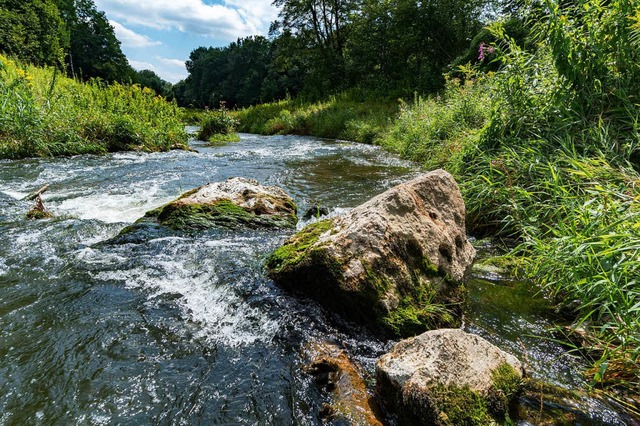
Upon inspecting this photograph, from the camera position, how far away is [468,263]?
3.36 meters

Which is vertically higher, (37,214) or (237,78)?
(237,78)

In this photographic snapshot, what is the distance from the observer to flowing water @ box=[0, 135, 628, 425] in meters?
1.97

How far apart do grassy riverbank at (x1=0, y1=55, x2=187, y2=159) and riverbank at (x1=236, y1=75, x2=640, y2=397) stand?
9272 mm

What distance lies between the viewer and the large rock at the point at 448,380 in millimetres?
1723

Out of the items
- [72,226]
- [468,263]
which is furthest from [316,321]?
[72,226]

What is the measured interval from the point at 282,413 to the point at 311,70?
30.9m

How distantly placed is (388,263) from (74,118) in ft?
35.8

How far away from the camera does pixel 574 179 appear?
3.54m

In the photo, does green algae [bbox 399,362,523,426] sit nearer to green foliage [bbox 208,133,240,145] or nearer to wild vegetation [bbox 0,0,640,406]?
wild vegetation [bbox 0,0,640,406]

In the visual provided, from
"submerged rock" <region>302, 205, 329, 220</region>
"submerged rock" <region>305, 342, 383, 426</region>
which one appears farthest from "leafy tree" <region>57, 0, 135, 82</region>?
"submerged rock" <region>305, 342, 383, 426</region>

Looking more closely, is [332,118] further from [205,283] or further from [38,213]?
[205,283]

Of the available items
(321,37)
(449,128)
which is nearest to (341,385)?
(449,128)

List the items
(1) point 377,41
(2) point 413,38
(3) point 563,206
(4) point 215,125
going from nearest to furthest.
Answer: (3) point 563,206, (4) point 215,125, (2) point 413,38, (1) point 377,41

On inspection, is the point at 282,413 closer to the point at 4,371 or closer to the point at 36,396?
the point at 36,396
